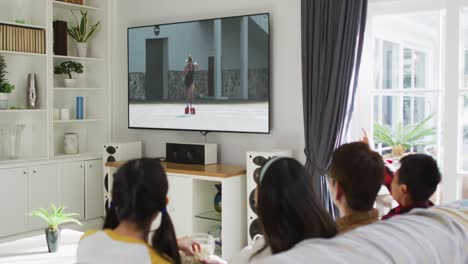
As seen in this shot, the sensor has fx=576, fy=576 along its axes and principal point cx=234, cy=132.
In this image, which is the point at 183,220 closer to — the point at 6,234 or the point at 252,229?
the point at 252,229

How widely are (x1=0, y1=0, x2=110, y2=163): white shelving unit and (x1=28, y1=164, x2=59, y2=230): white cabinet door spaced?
0.12 meters

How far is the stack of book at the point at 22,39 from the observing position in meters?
5.15

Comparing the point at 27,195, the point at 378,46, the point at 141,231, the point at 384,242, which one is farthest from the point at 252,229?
the point at 384,242

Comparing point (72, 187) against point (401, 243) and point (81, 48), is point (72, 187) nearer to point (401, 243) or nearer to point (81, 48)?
point (81, 48)

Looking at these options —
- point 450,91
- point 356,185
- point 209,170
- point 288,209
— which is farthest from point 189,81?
point 288,209

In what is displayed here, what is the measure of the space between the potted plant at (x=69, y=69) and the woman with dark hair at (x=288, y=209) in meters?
4.54

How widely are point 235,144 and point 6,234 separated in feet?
7.16

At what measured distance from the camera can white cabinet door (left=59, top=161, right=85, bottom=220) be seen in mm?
5551

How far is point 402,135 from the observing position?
436cm

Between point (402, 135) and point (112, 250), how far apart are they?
3.13 metres

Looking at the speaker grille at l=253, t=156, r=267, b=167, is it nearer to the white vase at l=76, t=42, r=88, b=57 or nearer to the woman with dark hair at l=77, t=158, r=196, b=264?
the white vase at l=76, t=42, r=88, b=57

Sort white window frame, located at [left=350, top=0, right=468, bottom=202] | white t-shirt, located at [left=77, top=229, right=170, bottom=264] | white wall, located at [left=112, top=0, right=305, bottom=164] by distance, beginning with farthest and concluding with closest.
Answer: white wall, located at [left=112, top=0, right=305, bottom=164]
white window frame, located at [left=350, top=0, right=468, bottom=202]
white t-shirt, located at [left=77, top=229, right=170, bottom=264]

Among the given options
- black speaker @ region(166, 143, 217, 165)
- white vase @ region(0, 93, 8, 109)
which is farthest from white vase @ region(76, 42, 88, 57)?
black speaker @ region(166, 143, 217, 165)

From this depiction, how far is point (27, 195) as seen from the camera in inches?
206
